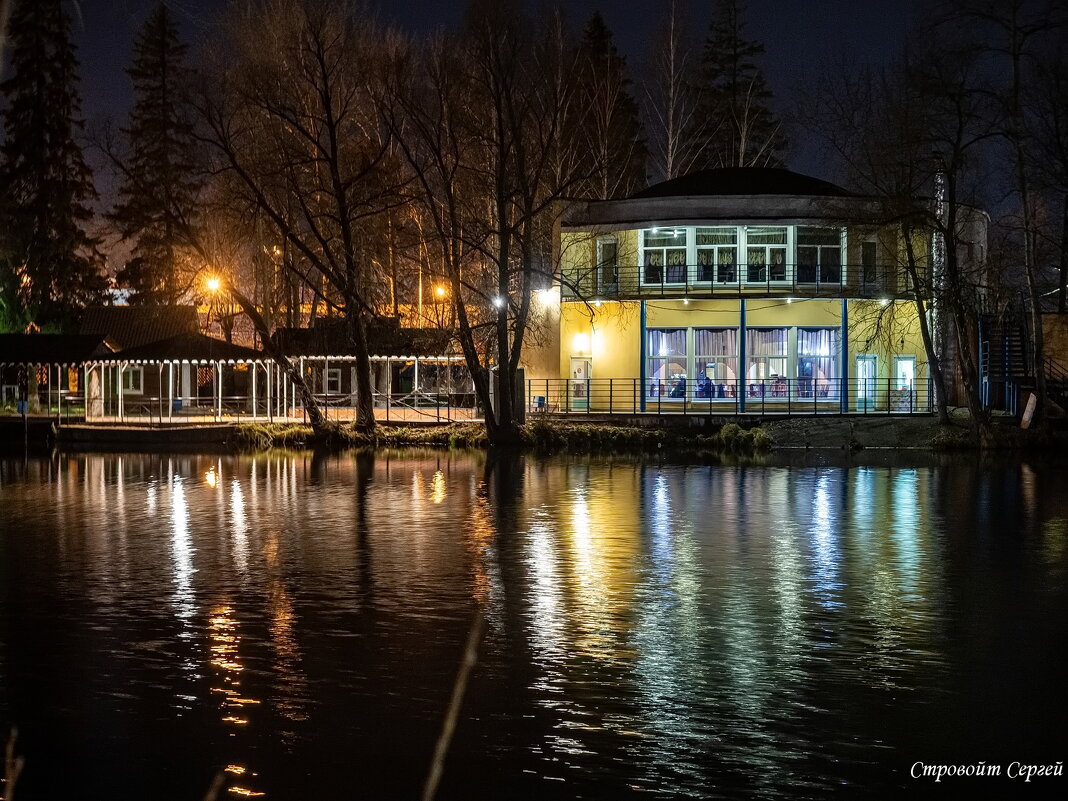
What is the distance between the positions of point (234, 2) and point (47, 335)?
1758 cm

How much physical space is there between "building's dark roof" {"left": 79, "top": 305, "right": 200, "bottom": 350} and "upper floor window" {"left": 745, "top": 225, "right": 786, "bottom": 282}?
32.0 meters

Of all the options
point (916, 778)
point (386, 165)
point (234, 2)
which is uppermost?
point (234, 2)

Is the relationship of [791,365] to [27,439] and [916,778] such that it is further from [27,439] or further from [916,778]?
[916,778]

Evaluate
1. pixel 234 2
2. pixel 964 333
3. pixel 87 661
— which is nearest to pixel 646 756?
pixel 87 661

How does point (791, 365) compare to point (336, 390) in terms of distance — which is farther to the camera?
point (336, 390)

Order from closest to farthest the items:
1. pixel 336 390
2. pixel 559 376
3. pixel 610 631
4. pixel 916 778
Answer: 1. pixel 916 778
2. pixel 610 631
3. pixel 559 376
4. pixel 336 390

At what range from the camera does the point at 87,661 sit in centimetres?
1195

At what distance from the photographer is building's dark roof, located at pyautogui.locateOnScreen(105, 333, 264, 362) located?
47.0 m

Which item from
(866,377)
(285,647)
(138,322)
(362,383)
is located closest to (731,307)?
(866,377)

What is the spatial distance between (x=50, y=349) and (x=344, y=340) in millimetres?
12618

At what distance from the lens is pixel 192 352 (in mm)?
47531

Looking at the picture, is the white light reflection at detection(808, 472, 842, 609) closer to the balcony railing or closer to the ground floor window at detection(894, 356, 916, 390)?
the balcony railing

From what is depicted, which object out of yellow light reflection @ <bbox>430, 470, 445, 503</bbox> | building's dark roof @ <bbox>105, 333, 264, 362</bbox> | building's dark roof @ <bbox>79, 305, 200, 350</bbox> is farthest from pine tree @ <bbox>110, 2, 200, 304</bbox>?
yellow light reflection @ <bbox>430, 470, 445, 503</bbox>

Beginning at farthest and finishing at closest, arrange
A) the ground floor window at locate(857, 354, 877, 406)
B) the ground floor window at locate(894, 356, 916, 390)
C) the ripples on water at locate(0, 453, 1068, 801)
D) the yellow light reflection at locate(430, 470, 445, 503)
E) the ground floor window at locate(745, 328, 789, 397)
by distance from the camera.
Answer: the ground floor window at locate(894, 356, 916, 390), the ground floor window at locate(745, 328, 789, 397), the ground floor window at locate(857, 354, 877, 406), the yellow light reflection at locate(430, 470, 445, 503), the ripples on water at locate(0, 453, 1068, 801)
